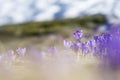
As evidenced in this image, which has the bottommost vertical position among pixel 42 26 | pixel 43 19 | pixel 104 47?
pixel 104 47

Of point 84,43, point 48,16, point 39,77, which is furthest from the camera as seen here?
point 48,16

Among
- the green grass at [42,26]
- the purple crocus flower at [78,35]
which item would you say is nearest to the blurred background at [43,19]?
the green grass at [42,26]

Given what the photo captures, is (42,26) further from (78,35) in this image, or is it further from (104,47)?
(104,47)

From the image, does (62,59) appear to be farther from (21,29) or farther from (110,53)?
(21,29)

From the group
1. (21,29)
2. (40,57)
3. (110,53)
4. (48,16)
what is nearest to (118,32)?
(110,53)

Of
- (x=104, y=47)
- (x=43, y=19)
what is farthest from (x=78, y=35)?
(x=43, y=19)

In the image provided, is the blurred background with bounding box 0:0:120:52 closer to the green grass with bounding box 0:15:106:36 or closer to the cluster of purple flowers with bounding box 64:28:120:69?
the green grass with bounding box 0:15:106:36

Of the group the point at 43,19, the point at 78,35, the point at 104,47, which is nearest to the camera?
the point at 104,47

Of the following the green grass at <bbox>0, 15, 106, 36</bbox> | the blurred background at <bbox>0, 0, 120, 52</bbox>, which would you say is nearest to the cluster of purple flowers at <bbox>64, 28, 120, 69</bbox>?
the blurred background at <bbox>0, 0, 120, 52</bbox>
